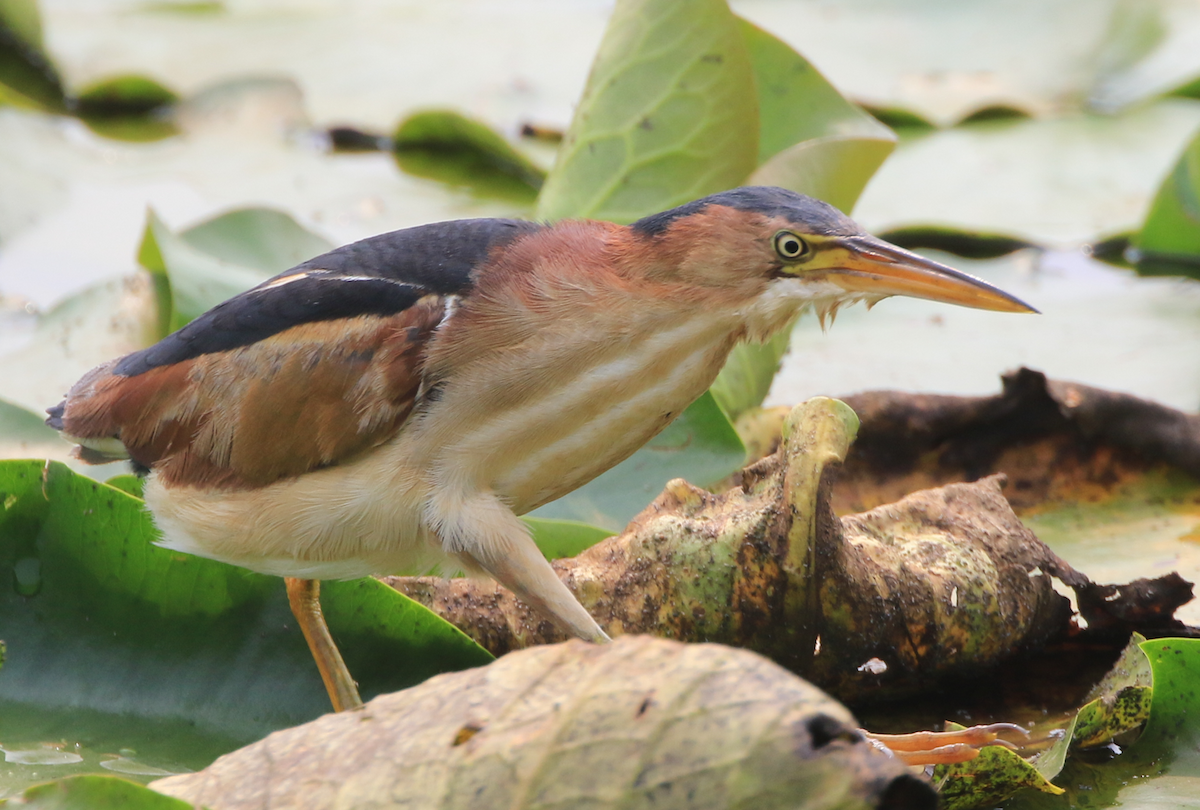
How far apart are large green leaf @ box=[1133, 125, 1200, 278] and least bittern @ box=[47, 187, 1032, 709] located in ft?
5.59

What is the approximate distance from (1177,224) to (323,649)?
8.34ft

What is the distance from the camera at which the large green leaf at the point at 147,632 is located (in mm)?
1683

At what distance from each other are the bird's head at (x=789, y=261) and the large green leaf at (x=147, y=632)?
614mm

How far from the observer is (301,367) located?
1.78 meters

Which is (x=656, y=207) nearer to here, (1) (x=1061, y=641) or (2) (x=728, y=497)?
(2) (x=728, y=497)

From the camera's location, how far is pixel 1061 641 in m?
1.88

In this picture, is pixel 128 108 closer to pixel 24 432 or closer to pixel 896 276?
pixel 24 432

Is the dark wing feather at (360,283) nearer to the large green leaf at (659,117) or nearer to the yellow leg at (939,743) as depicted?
the large green leaf at (659,117)

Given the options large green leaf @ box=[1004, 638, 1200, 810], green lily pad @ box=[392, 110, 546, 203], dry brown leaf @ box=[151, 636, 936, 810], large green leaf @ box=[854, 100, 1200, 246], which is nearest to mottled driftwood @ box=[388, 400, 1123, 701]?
large green leaf @ box=[1004, 638, 1200, 810]

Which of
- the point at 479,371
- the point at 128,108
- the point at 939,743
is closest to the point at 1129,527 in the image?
the point at 939,743

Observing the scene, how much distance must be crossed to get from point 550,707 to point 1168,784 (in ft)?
2.88

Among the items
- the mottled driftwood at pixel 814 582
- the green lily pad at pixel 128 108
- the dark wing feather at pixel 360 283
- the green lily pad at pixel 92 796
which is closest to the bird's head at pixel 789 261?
the mottled driftwood at pixel 814 582

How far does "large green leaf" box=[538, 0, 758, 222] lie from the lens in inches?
92.0

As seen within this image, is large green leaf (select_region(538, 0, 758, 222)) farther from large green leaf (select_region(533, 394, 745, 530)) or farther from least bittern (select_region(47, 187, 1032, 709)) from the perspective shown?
least bittern (select_region(47, 187, 1032, 709))
